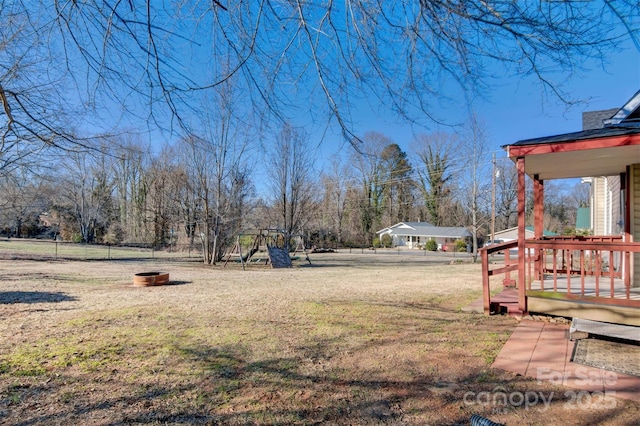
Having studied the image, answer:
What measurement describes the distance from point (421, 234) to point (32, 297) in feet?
137

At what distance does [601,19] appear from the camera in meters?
2.17

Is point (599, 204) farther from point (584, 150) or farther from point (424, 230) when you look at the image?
point (424, 230)

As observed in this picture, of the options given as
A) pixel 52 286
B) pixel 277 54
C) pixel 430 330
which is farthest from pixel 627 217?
pixel 52 286

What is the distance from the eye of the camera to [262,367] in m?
3.43

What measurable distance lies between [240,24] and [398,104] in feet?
4.30

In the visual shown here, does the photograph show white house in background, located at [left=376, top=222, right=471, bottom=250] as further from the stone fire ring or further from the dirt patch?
the dirt patch

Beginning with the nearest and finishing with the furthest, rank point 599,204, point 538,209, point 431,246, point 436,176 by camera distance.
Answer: point 538,209 < point 599,204 < point 436,176 < point 431,246

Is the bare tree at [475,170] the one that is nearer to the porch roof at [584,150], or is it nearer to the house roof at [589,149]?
the house roof at [589,149]

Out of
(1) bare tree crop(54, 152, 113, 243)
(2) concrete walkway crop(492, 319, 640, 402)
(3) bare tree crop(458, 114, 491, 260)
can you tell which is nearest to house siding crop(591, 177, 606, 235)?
(3) bare tree crop(458, 114, 491, 260)

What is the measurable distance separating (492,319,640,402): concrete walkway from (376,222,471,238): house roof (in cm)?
4033

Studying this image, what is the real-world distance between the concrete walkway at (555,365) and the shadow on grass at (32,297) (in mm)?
7197

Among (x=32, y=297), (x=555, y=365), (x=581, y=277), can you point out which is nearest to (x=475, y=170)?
(x=581, y=277)

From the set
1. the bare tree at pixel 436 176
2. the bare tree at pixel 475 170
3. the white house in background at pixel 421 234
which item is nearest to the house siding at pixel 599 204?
the bare tree at pixel 436 176

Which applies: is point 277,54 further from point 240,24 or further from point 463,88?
point 463,88
